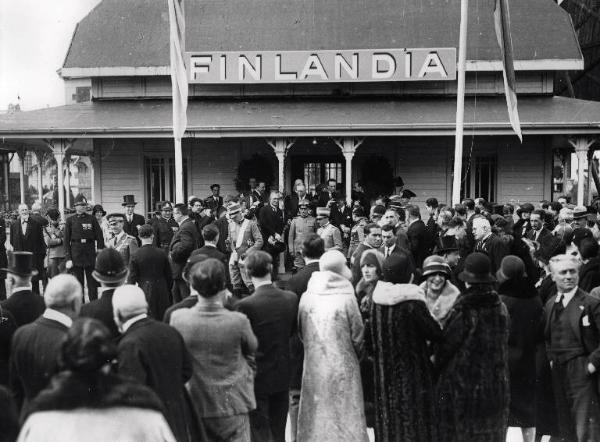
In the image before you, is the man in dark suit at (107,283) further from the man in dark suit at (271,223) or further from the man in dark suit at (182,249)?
the man in dark suit at (271,223)

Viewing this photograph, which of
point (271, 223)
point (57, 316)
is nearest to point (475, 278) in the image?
point (57, 316)

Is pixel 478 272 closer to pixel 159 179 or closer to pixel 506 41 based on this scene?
pixel 506 41

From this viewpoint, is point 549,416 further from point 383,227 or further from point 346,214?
point 346,214

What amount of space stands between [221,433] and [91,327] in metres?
2.09

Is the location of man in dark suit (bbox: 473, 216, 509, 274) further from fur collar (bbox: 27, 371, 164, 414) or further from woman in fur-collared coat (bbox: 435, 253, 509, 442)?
fur collar (bbox: 27, 371, 164, 414)

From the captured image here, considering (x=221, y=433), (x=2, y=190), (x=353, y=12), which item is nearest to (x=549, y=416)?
(x=221, y=433)

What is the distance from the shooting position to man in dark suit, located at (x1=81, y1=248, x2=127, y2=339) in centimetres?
498

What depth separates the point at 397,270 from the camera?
4.97 m

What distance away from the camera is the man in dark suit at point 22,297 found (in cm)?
529

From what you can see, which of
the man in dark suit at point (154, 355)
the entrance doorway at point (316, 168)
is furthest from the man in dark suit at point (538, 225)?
the entrance doorway at point (316, 168)

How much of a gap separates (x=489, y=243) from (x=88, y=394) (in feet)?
21.6

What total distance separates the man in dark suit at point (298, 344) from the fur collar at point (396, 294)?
109 centimetres

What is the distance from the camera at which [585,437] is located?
5215 millimetres

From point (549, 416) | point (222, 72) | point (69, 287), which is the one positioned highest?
point (222, 72)
